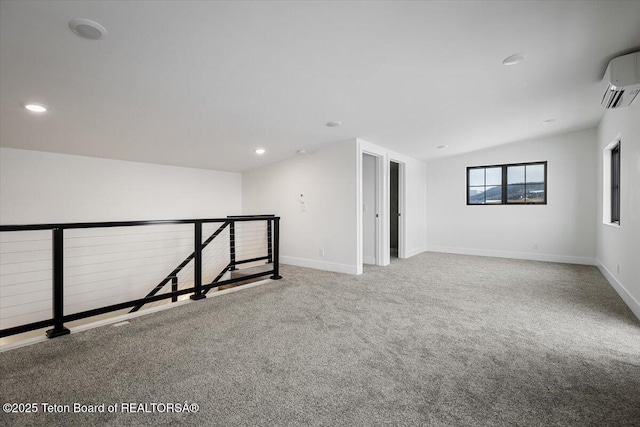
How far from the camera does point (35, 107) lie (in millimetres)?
2916

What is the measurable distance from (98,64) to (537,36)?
11.7 ft

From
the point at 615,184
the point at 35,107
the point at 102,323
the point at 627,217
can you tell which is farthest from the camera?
the point at 615,184

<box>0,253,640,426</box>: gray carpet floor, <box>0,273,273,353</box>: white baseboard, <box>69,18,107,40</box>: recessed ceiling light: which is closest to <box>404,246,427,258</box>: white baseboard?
<box>0,253,640,426</box>: gray carpet floor

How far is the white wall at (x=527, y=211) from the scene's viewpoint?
5.48 m

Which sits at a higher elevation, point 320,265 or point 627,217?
point 627,217

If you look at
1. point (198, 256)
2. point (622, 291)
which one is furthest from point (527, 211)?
point (198, 256)

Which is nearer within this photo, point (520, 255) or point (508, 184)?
point (520, 255)

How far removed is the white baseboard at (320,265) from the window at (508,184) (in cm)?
390

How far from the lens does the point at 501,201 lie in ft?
20.9

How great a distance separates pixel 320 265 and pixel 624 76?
14.5 feet

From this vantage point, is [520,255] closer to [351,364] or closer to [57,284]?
[351,364]

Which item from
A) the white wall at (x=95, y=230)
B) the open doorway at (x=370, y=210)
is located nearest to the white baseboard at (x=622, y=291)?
the open doorway at (x=370, y=210)

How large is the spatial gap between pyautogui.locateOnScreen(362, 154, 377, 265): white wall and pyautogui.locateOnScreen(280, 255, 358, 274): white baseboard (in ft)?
3.36

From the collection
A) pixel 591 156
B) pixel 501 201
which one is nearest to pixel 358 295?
pixel 501 201
